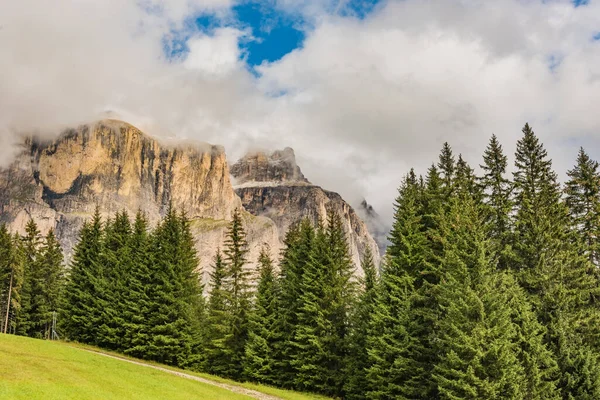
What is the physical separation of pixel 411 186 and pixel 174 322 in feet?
88.6

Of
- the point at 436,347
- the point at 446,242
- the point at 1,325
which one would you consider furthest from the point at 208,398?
the point at 1,325

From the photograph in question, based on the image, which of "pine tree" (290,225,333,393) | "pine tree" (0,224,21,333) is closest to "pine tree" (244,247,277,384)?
"pine tree" (290,225,333,393)

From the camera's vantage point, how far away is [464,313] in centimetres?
2870

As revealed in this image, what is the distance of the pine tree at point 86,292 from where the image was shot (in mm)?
53281

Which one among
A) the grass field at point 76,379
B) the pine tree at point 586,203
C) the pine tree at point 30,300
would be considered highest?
the pine tree at point 586,203

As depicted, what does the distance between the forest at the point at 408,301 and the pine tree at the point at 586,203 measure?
12 centimetres

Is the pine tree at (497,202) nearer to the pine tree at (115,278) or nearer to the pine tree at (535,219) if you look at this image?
the pine tree at (535,219)

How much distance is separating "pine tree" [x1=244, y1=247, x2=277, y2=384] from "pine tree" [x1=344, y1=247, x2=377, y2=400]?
26.0 ft

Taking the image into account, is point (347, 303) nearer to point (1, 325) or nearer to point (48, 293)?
point (48, 293)

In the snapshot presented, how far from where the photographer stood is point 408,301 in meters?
33.8

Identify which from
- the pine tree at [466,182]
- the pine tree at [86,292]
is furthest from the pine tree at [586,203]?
the pine tree at [86,292]

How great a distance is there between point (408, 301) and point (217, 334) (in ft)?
75.0

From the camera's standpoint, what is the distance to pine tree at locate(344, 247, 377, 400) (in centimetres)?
3741

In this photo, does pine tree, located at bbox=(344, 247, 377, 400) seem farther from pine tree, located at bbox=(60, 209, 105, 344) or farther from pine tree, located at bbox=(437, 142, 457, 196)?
pine tree, located at bbox=(60, 209, 105, 344)
